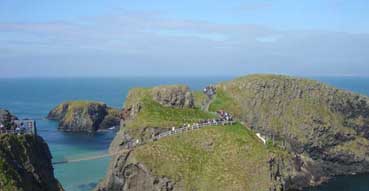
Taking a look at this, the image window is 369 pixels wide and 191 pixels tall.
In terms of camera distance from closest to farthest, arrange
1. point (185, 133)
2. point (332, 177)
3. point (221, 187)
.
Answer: point (221, 187), point (185, 133), point (332, 177)

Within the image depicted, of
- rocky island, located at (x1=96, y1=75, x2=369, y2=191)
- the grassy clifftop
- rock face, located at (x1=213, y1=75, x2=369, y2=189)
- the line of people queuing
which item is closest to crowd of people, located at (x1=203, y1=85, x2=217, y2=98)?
rocky island, located at (x1=96, y1=75, x2=369, y2=191)

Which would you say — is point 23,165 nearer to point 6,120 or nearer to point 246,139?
point 6,120

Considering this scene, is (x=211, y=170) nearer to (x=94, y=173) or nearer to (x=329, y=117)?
(x=94, y=173)

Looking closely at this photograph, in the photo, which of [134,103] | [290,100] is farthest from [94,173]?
[290,100]

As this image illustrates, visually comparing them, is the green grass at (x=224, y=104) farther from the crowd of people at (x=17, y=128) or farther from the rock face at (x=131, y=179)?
the crowd of people at (x=17, y=128)

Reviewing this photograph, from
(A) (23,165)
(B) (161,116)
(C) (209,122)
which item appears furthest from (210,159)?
(A) (23,165)

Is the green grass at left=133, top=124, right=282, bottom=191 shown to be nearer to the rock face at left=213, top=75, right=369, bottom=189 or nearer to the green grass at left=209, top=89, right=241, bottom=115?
the green grass at left=209, top=89, right=241, bottom=115

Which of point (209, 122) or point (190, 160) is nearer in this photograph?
point (190, 160)
